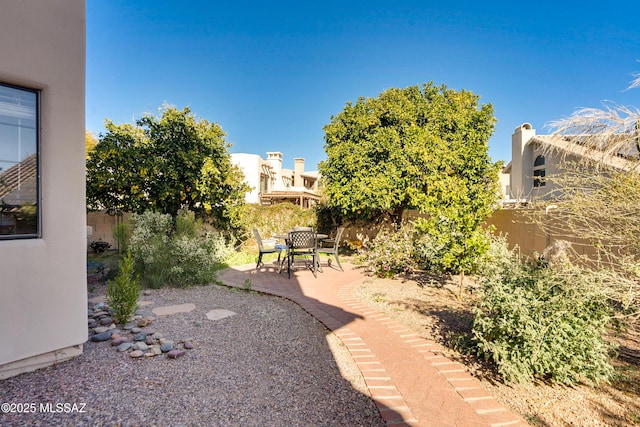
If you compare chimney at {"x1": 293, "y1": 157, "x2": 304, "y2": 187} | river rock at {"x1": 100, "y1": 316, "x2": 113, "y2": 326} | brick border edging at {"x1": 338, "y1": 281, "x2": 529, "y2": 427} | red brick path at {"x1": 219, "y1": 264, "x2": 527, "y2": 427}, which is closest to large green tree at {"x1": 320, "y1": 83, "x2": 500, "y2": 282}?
red brick path at {"x1": 219, "y1": 264, "x2": 527, "y2": 427}

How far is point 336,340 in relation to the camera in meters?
4.10

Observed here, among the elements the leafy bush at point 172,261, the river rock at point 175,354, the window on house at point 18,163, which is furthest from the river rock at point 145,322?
the leafy bush at point 172,261

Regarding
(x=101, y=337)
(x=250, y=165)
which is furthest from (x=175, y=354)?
(x=250, y=165)

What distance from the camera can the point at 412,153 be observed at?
34.8 ft

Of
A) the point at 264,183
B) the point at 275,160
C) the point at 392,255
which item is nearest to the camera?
the point at 392,255

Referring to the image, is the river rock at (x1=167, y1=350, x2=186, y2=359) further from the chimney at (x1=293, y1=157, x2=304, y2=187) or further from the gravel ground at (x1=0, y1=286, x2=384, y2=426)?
the chimney at (x1=293, y1=157, x2=304, y2=187)

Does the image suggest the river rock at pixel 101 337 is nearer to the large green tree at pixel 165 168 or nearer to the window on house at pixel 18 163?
the window on house at pixel 18 163

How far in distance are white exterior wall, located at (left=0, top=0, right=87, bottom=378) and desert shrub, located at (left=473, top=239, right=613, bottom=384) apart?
4034 millimetres

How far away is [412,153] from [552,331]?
834cm

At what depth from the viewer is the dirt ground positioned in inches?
99.0

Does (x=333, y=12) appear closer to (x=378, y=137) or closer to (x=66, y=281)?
(x=378, y=137)

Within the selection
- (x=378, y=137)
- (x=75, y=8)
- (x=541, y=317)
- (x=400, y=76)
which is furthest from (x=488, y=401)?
(x=400, y=76)

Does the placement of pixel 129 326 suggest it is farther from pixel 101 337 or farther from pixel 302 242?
pixel 302 242

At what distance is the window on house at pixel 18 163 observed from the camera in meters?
2.92
